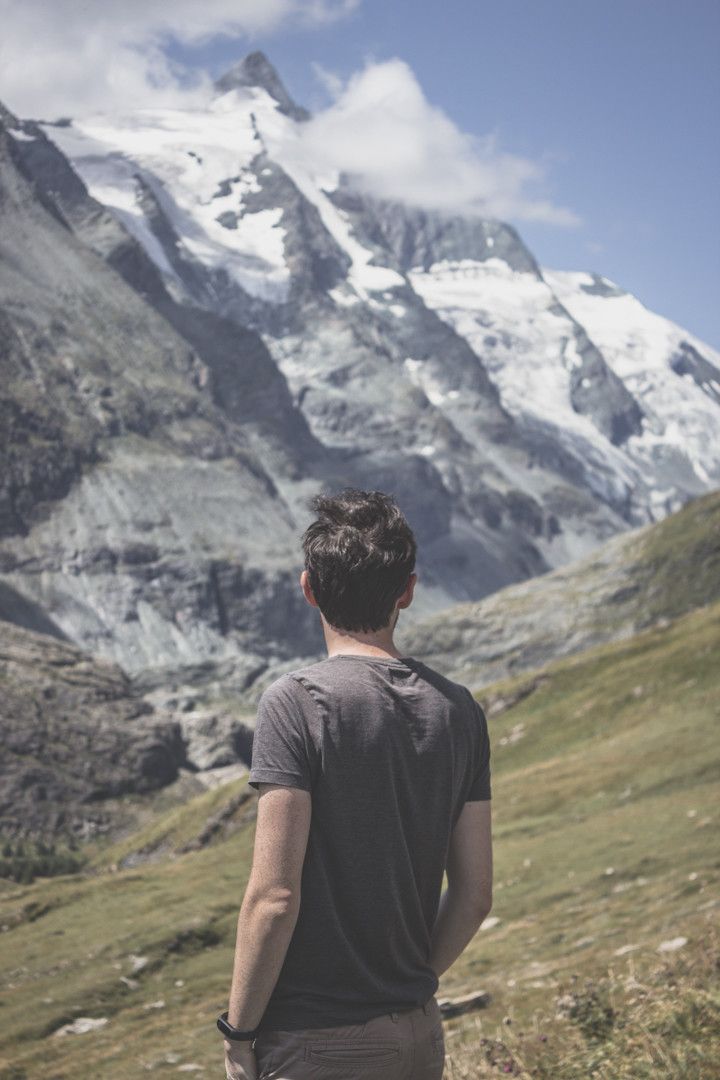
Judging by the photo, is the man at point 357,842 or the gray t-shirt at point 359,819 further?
the gray t-shirt at point 359,819

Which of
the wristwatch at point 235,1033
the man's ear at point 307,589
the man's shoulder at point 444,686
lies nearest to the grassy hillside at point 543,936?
the man's shoulder at point 444,686

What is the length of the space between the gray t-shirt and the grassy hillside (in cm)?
364

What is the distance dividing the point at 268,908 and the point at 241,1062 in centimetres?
107

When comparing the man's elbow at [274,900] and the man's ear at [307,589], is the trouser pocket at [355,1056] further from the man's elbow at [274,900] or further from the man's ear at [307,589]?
the man's ear at [307,589]

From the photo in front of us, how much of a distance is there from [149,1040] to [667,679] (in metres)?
60.5

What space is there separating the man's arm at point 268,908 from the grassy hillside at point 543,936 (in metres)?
4.41

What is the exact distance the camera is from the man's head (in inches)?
366

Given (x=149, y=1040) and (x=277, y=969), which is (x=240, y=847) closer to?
(x=149, y=1040)

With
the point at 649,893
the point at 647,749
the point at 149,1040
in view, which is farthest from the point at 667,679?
the point at 149,1040

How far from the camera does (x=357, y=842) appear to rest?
347 inches

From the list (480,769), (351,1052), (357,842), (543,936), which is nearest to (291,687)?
(357,842)

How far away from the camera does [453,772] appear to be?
9.27m

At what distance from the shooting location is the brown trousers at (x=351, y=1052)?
8469 millimetres

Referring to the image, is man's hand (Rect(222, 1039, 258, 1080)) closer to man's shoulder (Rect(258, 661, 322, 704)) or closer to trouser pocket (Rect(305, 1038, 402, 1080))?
trouser pocket (Rect(305, 1038, 402, 1080))
